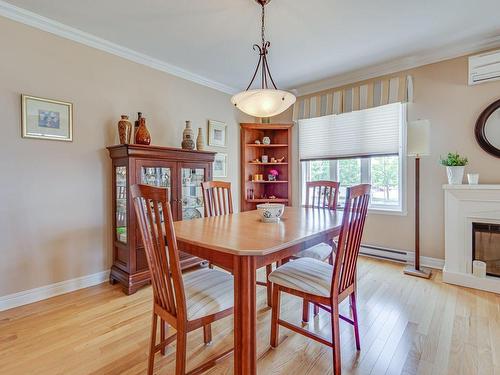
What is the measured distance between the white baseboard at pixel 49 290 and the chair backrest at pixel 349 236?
240 centimetres


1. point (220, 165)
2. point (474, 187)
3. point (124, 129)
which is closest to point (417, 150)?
point (474, 187)

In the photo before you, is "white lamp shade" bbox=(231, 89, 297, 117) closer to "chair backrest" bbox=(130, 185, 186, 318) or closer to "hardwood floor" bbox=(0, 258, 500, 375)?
"chair backrest" bbox=(130, 185, 186, 318)

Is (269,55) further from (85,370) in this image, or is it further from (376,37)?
(85,370)

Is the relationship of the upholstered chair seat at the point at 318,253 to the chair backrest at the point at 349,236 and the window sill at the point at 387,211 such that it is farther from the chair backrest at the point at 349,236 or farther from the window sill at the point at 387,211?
the window sill at the point at 387,211

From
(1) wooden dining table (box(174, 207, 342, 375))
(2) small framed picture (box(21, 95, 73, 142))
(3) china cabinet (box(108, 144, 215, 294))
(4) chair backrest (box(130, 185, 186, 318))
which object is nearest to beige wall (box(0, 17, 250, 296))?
(2) small framed picture (box(21, 95, 73, 142))

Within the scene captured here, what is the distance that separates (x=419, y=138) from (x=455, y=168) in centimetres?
45

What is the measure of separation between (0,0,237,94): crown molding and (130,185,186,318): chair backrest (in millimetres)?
2166

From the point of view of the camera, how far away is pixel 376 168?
11.4 feet

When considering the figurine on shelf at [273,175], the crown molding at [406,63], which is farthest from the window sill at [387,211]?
the crown molding at [406,63]

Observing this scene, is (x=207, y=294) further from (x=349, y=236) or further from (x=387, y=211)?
(x=387, y=211)

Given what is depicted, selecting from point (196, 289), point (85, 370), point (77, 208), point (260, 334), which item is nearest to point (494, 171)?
point (260, 334)

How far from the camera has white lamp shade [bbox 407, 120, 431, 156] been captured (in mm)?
2754

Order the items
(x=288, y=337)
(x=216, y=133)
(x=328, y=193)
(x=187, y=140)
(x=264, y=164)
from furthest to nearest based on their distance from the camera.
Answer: (x=264, y=164), (x=216, y=133), (x=187, y=140), (x=328, y=193), (x=288, y=337)

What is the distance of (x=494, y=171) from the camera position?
2.66 m
